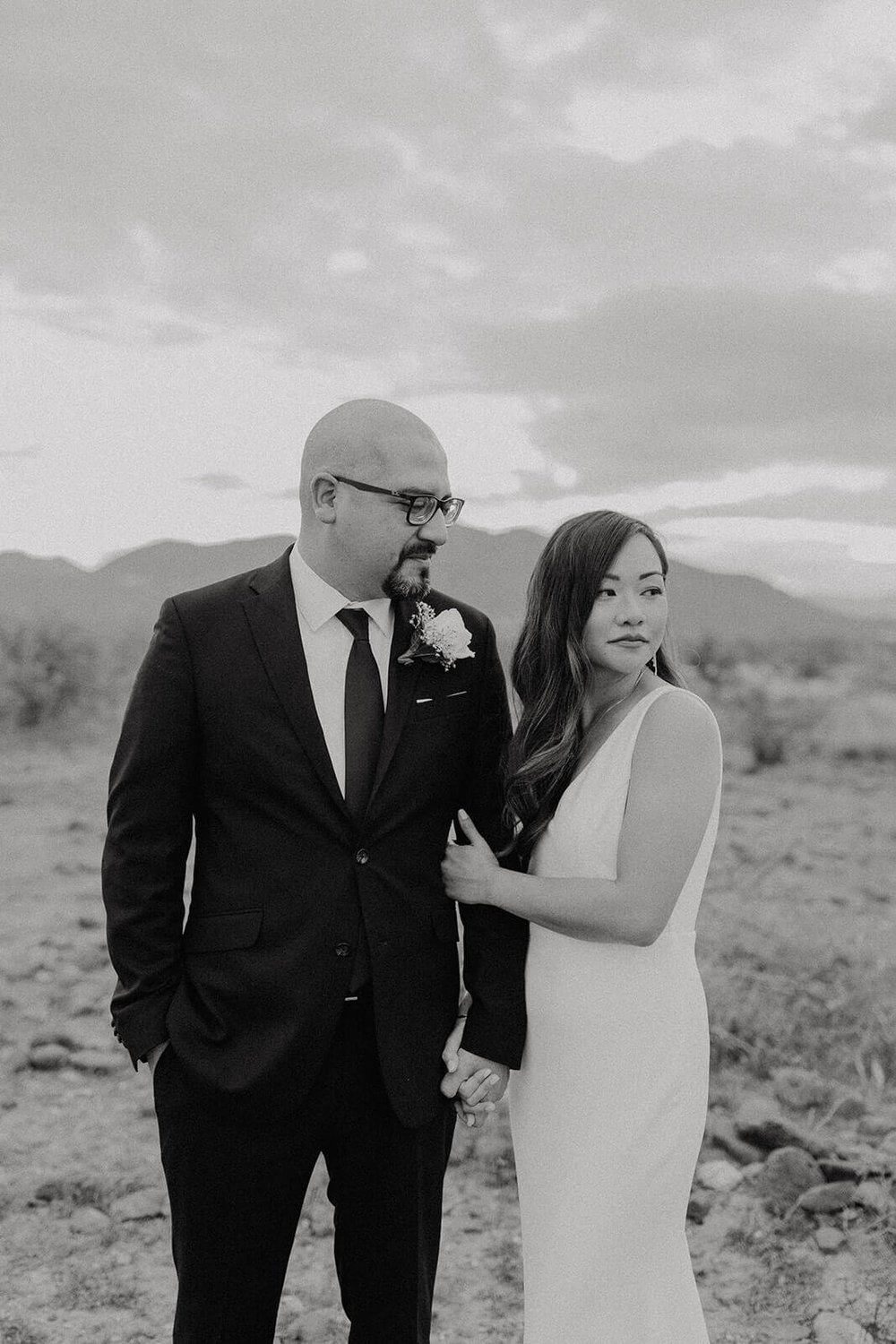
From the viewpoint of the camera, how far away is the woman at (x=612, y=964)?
2.92m

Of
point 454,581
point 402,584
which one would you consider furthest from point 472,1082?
point 454,581

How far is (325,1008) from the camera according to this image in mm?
2830

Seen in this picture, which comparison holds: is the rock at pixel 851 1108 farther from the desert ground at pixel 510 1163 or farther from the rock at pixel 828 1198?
the rock at pixel 828 1198

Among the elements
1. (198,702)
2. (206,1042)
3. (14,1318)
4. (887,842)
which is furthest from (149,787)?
(887,842)

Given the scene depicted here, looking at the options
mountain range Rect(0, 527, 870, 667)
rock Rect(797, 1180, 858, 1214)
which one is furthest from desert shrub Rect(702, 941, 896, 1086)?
mountain range Rect(0, 527, 870, 667)

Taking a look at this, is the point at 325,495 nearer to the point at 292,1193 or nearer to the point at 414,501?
the point at 414,501

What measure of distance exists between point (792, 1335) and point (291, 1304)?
61.9 inches

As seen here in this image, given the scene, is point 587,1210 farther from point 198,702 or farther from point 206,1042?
point 198,702

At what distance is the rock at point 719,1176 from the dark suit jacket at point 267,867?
7.05ft

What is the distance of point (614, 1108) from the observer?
2990mm

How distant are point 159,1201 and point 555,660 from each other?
2786mm

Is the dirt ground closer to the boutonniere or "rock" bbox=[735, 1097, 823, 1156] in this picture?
"rock" bbox=[735, 1097, 823, 1156]

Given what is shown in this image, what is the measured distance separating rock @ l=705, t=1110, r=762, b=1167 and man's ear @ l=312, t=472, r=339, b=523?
10.9ft

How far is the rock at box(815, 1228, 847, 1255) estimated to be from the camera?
426cm
